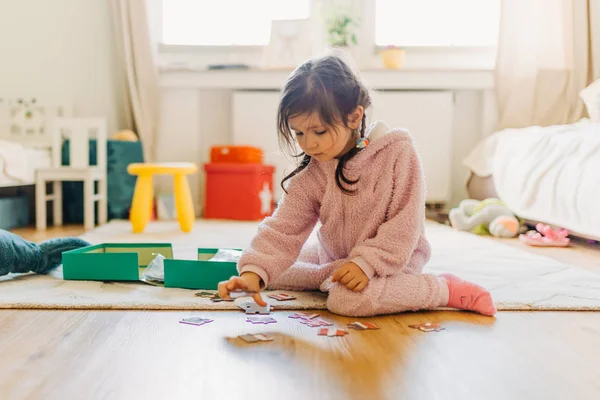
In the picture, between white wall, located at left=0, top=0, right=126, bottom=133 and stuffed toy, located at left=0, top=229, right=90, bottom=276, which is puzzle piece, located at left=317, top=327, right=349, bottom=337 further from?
white wall, located at left=0, top=0, right=126, bottom=133

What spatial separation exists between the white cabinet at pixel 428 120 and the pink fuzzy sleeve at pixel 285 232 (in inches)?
88.5

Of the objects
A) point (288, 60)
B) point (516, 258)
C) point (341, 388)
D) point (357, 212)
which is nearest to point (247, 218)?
point (288, 60)

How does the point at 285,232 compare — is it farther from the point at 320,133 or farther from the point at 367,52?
the point at 367,52

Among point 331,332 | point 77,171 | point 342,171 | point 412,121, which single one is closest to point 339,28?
point 412,121

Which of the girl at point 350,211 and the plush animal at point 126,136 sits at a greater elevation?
the plush animal at point 126,136

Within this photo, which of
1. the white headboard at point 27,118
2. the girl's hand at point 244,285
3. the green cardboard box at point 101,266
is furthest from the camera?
the white headboard at point 27,118

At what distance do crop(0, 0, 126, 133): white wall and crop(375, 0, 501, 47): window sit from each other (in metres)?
1.64

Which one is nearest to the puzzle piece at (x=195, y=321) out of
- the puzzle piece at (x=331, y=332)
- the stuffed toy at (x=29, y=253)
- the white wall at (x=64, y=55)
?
the puzzle piece at (x=331, y=332)

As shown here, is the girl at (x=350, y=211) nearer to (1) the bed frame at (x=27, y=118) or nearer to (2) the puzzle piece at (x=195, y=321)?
(2) the puzzle piece at (x=195, y=321)

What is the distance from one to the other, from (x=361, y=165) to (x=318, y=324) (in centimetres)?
38

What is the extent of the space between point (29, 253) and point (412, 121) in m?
2.46

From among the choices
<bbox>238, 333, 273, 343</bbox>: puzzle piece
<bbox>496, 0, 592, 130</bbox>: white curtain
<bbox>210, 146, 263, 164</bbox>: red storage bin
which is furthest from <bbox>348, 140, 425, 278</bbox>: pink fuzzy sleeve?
<bbox>496, 0, 592, 130</bbox>: white curtain

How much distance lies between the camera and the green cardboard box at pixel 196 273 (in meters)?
1.48

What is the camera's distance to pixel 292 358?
0.99m
